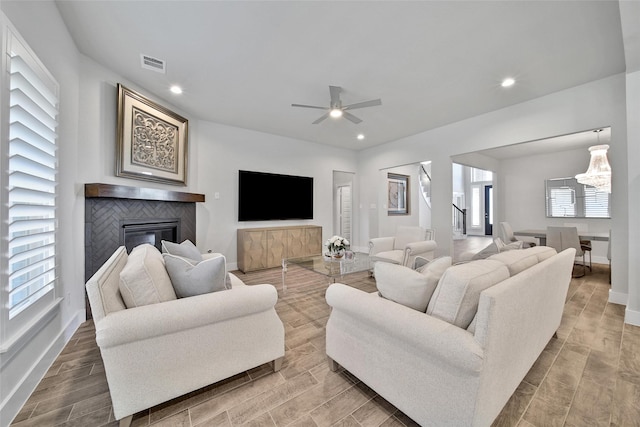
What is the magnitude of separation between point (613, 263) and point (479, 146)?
7.31 feet

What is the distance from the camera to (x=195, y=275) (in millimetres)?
1487

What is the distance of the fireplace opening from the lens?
2.88 metres

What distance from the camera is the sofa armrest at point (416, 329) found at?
97 cm

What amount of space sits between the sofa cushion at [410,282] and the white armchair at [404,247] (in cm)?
191

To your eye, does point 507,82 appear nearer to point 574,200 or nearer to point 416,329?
point 416,329

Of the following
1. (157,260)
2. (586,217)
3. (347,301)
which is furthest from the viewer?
(586,217)

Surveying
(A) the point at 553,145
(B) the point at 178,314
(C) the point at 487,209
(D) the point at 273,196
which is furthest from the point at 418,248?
(C) the point at 487,209

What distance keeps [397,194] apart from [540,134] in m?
3.50

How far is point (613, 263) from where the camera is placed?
2.94 metres

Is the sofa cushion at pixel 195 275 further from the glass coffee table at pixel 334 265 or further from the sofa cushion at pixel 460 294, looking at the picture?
the glass coffee table at pixel 334 265

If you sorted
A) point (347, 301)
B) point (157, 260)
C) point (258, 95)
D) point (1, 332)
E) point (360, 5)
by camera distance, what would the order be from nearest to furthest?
point (1, 332)
point (347, 301)
point (157, 260)
point (360, 5)
point (258, 95)

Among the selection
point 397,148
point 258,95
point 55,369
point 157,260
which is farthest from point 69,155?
point 397,148

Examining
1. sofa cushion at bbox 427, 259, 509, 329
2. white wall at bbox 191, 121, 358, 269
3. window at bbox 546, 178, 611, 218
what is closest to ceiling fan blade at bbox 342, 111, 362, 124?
white wall at bbox 191, 121, 358, 269

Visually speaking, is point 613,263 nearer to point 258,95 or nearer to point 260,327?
point 260,327
